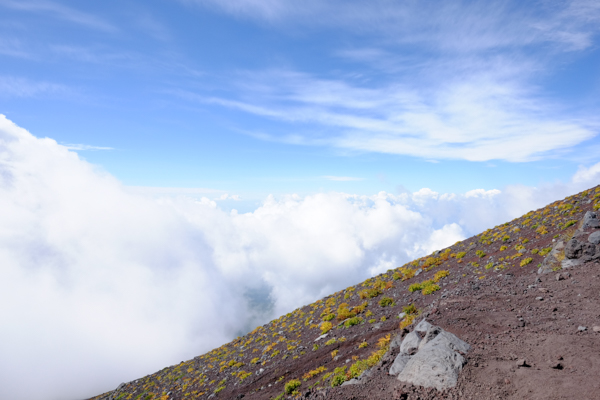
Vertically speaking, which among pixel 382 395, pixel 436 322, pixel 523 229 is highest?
pixel 523 229

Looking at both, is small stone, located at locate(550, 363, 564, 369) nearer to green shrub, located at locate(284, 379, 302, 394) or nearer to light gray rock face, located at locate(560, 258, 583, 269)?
light gray rock face, located at locate(560, 258, 583, 269)

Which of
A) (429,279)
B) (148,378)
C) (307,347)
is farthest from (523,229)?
(148,378)

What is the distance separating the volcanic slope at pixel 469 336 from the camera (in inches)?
298

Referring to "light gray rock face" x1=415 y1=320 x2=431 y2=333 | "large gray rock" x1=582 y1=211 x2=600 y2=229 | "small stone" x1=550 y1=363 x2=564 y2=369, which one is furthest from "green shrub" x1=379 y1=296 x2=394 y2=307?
"small stone" x1=550 y1=363 x2=564 y2=369

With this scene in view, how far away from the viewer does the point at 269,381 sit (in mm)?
17375

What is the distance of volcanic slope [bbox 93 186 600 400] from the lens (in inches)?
298

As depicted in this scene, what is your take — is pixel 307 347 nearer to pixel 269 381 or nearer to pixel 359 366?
pixel 269 381

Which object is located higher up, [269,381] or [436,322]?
[436,322]

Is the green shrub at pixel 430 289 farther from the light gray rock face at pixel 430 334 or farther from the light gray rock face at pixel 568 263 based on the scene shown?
the light gray rock face at pixel 430 334

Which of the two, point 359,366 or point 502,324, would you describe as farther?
point 359,366

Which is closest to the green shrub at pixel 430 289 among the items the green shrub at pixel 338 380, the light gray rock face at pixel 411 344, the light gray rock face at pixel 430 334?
the light gray rock face at pixel 411 344

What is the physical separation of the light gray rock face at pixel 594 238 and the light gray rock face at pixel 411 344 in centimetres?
1364

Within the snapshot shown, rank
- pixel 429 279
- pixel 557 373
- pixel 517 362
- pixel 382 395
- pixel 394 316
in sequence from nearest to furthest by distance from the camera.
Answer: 1. pixel 557 373
2. pixel 517 362
3. pixel 382 395
4. pixel 394 316
5. pixel 429 279

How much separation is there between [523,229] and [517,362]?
2850 centimetres
